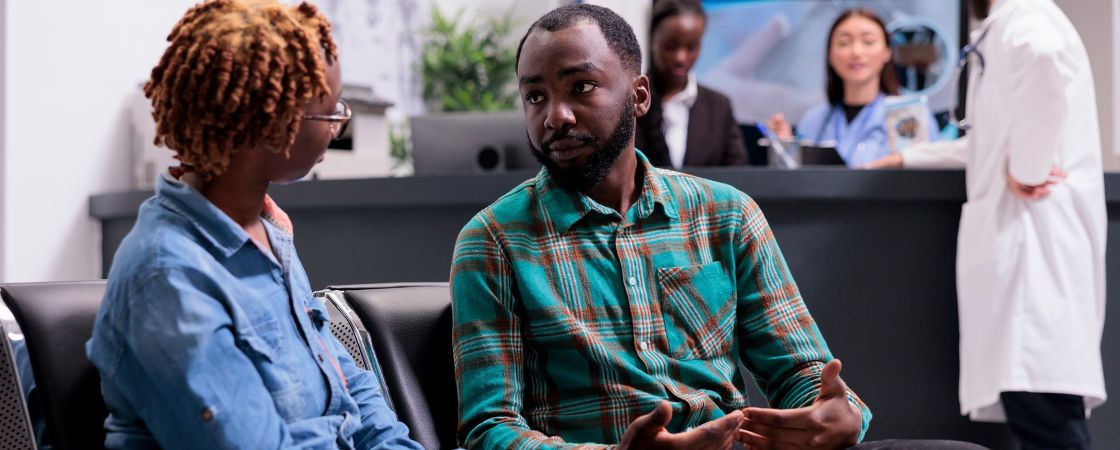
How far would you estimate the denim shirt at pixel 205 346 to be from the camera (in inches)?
36.2

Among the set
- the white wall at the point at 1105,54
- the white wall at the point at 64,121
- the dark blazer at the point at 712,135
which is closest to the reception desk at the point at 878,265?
the dark blazer at the point at 712,135

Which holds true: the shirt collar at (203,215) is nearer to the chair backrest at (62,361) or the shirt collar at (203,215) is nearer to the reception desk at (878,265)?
the chair backrest at (62,361)

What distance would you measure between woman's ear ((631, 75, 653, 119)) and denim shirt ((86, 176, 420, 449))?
59 cm

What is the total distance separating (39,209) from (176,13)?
932 millimetres

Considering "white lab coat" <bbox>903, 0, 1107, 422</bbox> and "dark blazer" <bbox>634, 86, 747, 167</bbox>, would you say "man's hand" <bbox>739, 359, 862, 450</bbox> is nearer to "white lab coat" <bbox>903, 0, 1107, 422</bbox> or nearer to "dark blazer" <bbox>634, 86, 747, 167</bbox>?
"white lab coat" <bbox>903, 0, 1107, 422</bbox>

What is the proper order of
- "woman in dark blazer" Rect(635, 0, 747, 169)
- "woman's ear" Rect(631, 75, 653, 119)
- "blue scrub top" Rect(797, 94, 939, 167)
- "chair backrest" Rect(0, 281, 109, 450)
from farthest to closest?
"blue scrub top" Rect(797, 94, 939, 167), "woman in dark blazer" Rect(635, 0, 747, 169), "woman's ear" Rect(631, 75, 653, 119), "chair backrest" Rect(0, 281, 109, 450)

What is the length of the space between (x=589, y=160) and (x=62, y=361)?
26.1 inches

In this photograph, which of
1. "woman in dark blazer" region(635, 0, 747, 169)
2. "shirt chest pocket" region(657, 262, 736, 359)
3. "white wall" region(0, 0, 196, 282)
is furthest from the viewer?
"woman in dark blazer" region(635, 0, 747, 169)

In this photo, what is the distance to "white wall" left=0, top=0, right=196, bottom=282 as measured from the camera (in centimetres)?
355

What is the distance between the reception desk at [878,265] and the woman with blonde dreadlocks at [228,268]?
190 centimetres

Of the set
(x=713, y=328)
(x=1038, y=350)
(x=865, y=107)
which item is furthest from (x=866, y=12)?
(x=713, y=328)

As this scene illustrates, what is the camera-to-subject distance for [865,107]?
13.8 ft

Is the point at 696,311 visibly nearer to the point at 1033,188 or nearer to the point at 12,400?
the point at 12,400

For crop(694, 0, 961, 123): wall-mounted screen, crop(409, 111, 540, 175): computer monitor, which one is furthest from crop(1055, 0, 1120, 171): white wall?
crop(409, 111, 540, 175): computer monitor
